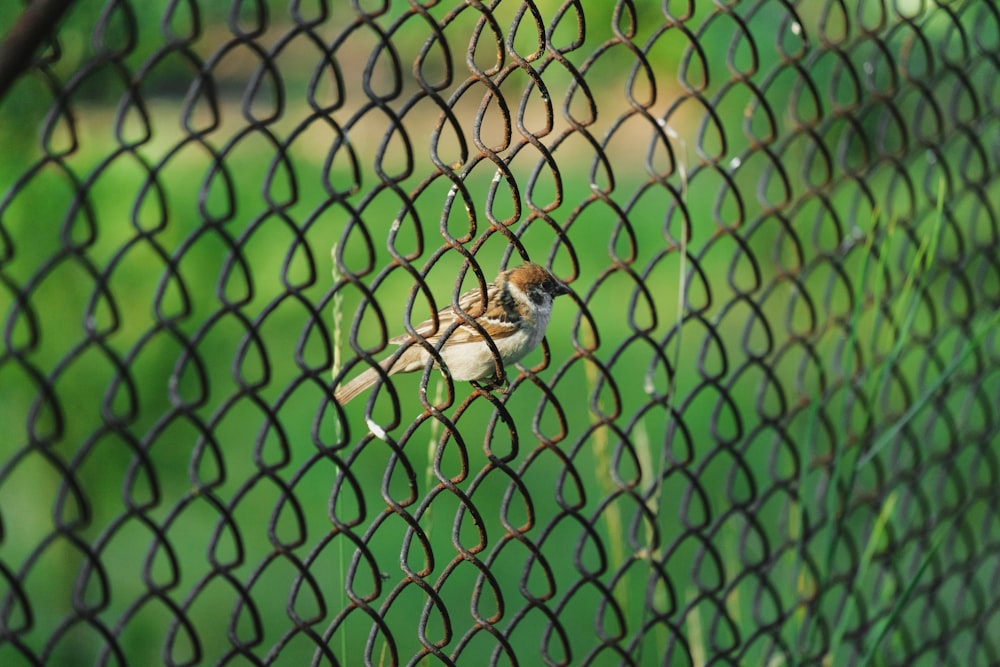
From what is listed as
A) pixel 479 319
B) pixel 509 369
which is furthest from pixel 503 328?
pixel 509 369

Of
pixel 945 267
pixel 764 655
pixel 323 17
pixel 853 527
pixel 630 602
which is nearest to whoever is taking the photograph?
pixel 323 17

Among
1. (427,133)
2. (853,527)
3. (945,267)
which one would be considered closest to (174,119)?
(427,133)

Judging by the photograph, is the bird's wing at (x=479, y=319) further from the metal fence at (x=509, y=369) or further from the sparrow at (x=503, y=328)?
the metal fence at (x=509, y=369)

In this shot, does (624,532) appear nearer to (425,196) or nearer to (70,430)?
(70,430)

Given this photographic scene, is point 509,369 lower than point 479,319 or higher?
higher

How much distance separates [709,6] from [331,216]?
228 cm

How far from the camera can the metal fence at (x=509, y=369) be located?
157 centimetres

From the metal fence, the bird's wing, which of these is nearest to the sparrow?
the bird's wing

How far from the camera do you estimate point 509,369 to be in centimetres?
385

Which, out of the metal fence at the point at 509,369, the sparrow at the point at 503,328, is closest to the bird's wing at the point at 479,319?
the sparrow at the point at 503,328

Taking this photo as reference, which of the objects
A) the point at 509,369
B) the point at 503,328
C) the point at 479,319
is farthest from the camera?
the point at 509,369

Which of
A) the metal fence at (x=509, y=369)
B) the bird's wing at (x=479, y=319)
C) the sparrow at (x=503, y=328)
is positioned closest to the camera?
the metal fence at (x=509, y=369)

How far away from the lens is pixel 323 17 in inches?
59.6

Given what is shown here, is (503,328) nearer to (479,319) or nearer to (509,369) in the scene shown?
(479,319)
